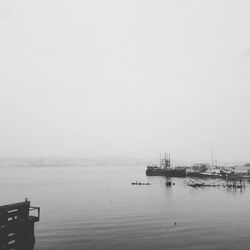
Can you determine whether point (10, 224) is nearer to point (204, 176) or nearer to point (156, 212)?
point (156, 212)

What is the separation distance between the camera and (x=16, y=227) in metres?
26.4

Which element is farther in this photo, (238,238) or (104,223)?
(104,223)

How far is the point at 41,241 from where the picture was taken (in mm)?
36656

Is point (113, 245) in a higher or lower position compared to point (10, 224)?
lower

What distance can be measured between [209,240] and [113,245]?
12729 millimetres

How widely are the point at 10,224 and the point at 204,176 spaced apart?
170 metres

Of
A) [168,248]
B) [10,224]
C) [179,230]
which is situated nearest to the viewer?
[10,224]

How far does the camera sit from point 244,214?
5544 centimetres

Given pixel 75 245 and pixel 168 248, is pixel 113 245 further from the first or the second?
pixel 168 248

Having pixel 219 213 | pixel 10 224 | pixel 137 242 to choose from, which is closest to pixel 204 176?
pixel 219 213

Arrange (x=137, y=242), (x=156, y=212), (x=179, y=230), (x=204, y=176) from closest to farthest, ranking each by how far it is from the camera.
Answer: (x=137, y=242)
(x=179, y=230)
(x=156, y=212)
(x=204, y=176)

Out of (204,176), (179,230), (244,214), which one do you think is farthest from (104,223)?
(204,176)

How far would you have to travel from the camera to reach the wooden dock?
82.8ft

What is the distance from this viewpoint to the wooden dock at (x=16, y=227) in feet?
82.8
